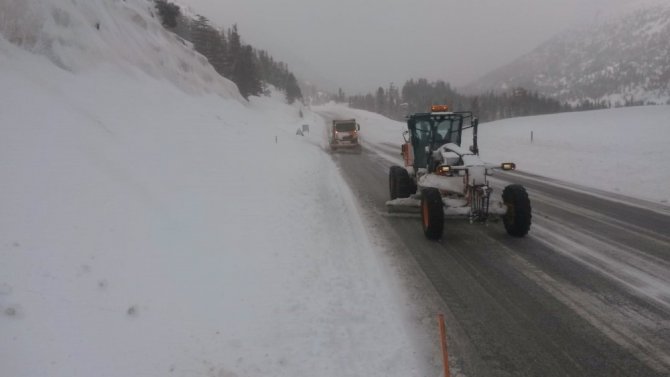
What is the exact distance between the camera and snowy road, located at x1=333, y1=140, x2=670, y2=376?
4.24m

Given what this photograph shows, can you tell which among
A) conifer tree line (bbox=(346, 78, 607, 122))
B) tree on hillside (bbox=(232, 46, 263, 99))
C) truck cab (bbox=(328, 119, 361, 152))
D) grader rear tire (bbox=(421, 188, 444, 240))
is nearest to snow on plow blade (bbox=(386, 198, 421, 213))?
grader rear tire (bbox=(421, 188, 444, 240))

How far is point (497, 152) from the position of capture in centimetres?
2616

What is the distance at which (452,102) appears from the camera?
447ft

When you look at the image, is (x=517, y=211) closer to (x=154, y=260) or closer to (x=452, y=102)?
(x=154, y=260)

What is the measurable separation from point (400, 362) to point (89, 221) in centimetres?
435

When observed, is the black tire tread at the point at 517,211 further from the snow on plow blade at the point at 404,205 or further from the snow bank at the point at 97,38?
the snow bank at the point at 97,38

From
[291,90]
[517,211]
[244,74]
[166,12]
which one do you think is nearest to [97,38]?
[517,211]

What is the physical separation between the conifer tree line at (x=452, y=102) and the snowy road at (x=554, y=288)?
114 m

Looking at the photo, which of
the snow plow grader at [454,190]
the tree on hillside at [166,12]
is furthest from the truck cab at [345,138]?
the tree on hillside at [166,12]

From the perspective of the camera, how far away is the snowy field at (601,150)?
14477mm

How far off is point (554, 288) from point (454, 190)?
10.4 feet

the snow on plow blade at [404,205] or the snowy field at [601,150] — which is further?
the snowy field at [601,150]

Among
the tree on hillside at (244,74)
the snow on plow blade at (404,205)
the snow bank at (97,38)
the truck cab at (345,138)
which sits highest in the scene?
the tree on hillside at (244,74)

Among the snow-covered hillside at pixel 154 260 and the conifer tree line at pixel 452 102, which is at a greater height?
the conifer tree line at pixel 452 102
